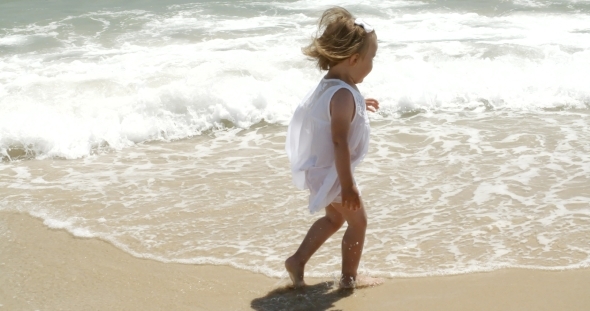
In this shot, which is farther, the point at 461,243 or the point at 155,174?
the point at 155,174

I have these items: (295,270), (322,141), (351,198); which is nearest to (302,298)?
(295,270)

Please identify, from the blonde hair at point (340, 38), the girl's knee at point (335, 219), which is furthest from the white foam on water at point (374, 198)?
the blonde hair at point (340, 38)

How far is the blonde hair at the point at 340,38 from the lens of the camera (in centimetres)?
322

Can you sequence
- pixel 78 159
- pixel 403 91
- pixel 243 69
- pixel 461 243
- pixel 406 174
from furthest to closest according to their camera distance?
1. pixel 243 69
2. pixel 403 91
3. pixel 78 159
4. pixel 406 174
5. pixel 461 243

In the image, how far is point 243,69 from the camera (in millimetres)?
8508

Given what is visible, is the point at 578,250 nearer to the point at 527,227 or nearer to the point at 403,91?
the point at 527,227

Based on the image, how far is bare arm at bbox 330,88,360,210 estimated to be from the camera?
10.5ft

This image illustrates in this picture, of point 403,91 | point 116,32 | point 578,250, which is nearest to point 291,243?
point 578,250

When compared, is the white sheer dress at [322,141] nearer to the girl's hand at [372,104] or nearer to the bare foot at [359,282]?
the girl's hand at [372,104]

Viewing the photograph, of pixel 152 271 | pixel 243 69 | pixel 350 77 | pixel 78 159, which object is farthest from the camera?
pixel 243 69

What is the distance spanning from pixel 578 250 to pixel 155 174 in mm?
3074

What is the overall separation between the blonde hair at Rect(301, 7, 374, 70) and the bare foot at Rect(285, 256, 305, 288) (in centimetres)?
98

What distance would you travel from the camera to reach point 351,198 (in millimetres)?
3195

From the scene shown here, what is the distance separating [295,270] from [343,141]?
2.38 ft
